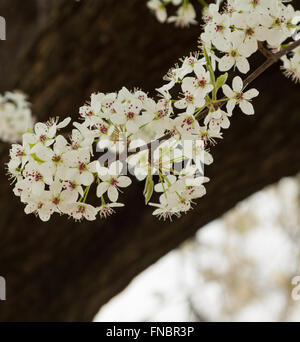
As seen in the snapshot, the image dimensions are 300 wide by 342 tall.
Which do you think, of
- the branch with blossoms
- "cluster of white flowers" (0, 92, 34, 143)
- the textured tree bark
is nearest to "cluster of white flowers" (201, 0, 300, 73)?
the branch with blossoms

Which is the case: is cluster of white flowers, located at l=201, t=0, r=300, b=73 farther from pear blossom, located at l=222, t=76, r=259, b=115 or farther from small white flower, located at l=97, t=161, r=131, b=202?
small white flower, located at l=97, t=161, r=131, b=202

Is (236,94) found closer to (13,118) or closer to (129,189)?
(129,189)

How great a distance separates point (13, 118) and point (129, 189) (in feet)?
1.72

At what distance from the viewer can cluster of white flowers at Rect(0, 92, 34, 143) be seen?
169cm

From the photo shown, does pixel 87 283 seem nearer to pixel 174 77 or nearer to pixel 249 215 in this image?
pixel 174 77

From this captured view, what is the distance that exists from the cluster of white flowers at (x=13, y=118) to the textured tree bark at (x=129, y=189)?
0.07 meters

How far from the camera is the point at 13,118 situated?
1705 millimetres

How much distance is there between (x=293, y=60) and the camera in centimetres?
104

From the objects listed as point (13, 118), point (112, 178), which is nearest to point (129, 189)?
point (13, 118)

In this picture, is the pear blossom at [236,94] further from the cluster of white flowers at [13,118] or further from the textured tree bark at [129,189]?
the cluster of white flowers at [13,118]

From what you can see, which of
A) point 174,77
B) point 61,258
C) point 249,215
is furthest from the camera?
point 249,215

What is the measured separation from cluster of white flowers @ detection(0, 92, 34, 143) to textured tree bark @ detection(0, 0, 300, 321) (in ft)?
0.23

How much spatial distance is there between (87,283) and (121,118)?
4.41 feet
